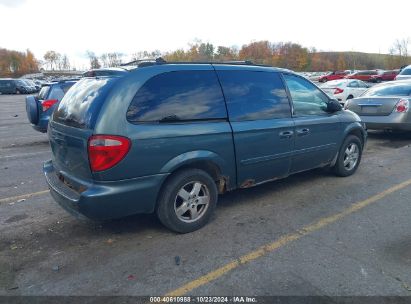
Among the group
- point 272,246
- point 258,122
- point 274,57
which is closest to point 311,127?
point 258,122

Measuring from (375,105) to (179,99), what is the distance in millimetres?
7071

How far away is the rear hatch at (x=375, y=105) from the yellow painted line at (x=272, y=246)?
4428mm

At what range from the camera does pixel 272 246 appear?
11.7 feet

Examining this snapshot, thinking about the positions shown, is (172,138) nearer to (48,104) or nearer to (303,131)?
(303,131)

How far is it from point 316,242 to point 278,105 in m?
1.85

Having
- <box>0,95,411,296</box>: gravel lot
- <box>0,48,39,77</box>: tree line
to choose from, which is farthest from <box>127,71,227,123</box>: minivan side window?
<box>0,48,39,77</box>: tree line

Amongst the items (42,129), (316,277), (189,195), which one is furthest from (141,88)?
(42,129)

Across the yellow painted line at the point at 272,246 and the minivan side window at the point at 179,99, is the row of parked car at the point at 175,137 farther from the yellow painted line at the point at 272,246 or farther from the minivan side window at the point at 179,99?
the yellow painted line at the point at 272,246

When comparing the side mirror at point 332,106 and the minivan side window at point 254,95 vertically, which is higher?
the minivan side window at point 254,95

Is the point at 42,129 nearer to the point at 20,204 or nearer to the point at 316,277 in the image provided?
the point at 20,204

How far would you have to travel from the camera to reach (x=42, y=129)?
8922mm

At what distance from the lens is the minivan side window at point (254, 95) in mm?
4129

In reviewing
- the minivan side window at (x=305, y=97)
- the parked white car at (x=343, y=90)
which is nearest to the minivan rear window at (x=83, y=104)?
the minivan side window at (x=305, y=97)

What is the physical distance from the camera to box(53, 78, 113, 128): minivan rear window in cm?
339
